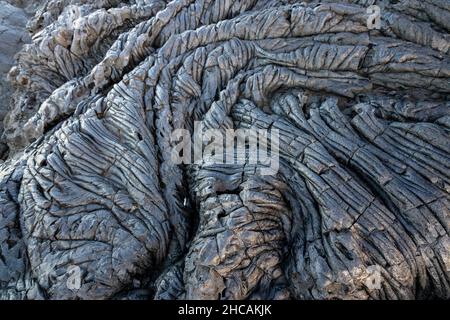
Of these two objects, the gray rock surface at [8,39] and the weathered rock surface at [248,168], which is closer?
the weathered rock surface at [248,168]

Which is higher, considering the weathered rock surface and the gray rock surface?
the gray rock surface

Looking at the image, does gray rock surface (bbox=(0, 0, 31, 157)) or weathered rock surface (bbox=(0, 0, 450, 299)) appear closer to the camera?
weathered rock surface (bbox=(0, 0, 450, 299))

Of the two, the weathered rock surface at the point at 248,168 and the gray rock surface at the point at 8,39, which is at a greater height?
the gray rock surface at the point at 8,39

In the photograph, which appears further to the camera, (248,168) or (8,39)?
(8,39)

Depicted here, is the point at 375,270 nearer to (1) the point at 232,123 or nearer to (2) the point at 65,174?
(1) the point at 232,123

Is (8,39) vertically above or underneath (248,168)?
above
